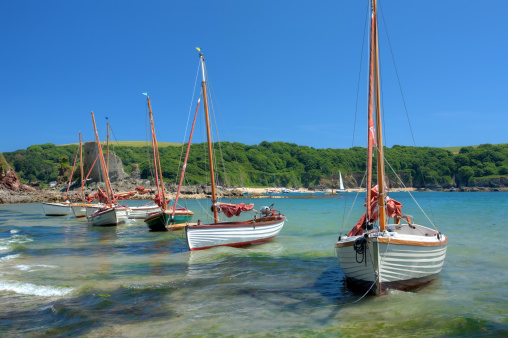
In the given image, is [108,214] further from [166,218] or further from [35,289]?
[35,289]

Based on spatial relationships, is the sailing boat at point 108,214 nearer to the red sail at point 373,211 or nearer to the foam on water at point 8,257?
the foam on water at point 8,257

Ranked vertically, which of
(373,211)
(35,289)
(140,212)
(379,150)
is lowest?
(35,289)

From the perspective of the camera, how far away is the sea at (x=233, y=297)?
27.9 feet

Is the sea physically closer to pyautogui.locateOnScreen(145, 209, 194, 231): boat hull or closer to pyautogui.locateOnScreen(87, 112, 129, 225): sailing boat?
pyautogui.locateOnScreen(145, 209, 194, 231): boat hull

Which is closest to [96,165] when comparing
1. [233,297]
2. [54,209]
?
[54,209]

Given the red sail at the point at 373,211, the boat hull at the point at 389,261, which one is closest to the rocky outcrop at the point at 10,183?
the red sail at the point at 373,211

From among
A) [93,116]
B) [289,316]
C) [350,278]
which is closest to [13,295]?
[289,316]

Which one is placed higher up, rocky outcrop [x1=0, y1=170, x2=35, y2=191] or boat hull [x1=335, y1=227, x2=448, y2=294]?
rocky outcrop [x1=0, y1=170, x2=35, y2=191]

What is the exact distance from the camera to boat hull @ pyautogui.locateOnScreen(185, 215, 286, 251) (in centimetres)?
1822

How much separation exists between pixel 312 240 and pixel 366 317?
14684 mm

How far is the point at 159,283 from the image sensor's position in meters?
12.6

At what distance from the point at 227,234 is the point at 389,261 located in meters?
10.2

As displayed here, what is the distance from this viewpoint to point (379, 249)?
9594 mm

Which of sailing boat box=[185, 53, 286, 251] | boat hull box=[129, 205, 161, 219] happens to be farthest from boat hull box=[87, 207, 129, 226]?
sailing boat box=[185, 53, 286, 251]
